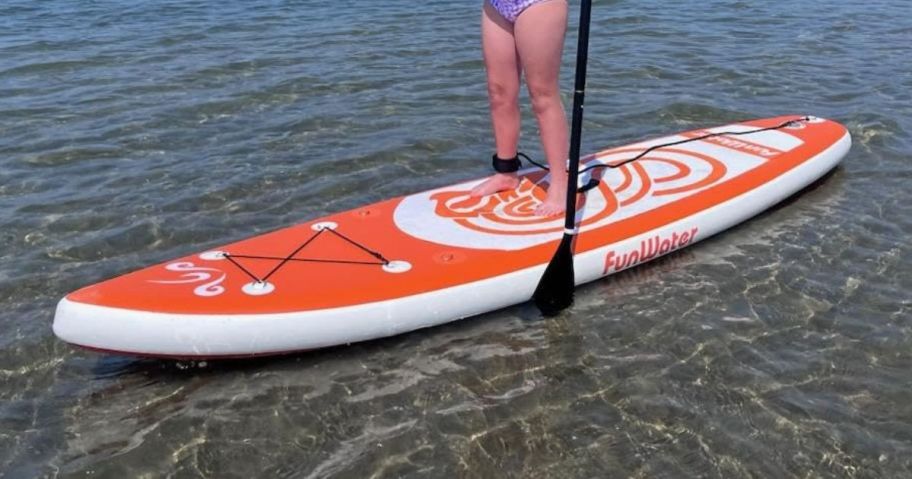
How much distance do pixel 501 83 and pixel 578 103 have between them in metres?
0.95

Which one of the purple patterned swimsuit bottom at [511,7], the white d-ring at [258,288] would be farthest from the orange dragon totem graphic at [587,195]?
the white d-ring at [258,288]

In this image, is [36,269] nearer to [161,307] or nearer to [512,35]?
[161,307]

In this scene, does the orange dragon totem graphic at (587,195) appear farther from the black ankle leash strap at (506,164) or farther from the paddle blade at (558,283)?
the paddle blade at (558,283)

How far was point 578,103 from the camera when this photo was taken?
4352mm

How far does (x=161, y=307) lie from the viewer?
397 centimetres

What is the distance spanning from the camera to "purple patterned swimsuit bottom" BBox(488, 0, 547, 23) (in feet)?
15.6

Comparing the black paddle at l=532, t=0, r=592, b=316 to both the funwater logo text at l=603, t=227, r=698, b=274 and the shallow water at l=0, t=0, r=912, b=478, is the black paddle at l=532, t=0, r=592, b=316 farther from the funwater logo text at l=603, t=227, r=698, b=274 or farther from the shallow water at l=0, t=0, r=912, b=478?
the funwater logo text at l=603, t=227, r=698, b=274

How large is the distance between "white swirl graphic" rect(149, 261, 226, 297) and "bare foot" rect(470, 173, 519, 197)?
1845mm

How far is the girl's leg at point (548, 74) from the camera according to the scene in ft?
15.6

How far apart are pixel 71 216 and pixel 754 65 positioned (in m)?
7.49

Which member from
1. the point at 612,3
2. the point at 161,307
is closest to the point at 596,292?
the point at 161,307

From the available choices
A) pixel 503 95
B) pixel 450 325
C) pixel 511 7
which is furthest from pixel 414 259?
pixel 511 7

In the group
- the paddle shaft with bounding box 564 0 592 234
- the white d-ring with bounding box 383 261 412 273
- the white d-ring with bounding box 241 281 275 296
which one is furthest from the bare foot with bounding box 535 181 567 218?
the white d-ring with bounding box 241 281 275 296

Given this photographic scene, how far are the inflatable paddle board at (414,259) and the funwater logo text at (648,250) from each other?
1 cm
